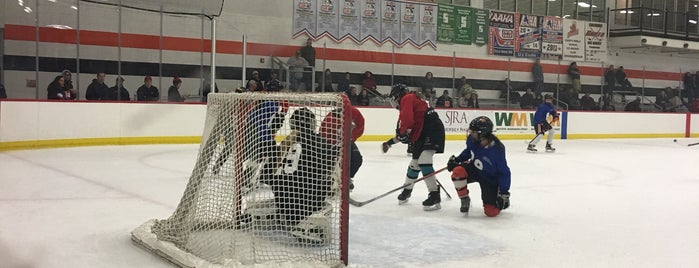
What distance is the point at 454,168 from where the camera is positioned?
489 centimetres

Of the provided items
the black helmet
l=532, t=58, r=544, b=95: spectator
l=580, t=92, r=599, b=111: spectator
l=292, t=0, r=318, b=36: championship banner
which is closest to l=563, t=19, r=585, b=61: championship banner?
l=532, t=58, r=544, b=95: spectator

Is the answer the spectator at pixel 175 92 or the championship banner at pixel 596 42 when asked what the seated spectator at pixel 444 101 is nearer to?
the spectator at pixel 175 92

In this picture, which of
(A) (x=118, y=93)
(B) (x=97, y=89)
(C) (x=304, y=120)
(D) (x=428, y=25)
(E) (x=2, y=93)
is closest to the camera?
(C) (x=304, y=120)

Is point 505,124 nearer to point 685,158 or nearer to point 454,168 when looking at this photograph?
point 685,158

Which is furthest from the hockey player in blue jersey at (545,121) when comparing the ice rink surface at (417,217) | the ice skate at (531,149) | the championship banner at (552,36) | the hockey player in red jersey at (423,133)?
the hockey player in red jersey at (423,133)

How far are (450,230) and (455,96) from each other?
11.6 meters

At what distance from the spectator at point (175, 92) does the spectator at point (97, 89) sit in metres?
1.21

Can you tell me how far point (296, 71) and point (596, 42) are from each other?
9.98 m

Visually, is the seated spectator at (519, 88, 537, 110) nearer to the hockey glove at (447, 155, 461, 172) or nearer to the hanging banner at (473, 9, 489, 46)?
the hanging banner at (473, 9, 489, 46)

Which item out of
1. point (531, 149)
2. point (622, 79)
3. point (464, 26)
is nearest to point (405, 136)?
point (531, 149)

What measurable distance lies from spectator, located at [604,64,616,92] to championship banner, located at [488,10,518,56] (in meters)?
2.75

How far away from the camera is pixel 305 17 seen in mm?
14523

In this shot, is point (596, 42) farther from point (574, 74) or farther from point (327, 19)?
point (327, 19)

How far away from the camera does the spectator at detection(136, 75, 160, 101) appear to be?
445 inches
